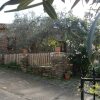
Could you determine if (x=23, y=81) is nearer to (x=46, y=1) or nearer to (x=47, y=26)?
(x=47, y=26)

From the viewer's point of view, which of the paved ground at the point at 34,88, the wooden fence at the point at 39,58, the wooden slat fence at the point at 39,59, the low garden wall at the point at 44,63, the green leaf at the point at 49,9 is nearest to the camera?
the green leaf at the point at 49,9

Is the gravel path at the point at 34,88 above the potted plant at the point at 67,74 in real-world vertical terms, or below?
below

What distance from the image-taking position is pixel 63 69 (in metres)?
13.8

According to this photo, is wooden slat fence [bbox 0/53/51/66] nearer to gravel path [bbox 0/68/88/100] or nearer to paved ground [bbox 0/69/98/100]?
gravel path [bbox 0/68/88/100]

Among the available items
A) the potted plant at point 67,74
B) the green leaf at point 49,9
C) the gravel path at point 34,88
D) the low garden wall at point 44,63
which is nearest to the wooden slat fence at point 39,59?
the low garden wall at point 44,63

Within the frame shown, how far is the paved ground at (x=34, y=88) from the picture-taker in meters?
10.2

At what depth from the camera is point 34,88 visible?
458 inches

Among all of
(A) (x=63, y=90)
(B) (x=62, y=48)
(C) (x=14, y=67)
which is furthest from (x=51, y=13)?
(B) (x=62, y=48)

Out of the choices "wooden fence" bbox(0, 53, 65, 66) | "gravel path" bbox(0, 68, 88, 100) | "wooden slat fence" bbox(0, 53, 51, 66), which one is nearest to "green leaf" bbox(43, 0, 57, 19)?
"gravel path" bbox(0, 68, 88, 100)

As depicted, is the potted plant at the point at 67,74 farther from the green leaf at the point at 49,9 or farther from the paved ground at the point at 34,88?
the green leaf at the point at 49,9

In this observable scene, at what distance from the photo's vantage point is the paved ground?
10.2 meters

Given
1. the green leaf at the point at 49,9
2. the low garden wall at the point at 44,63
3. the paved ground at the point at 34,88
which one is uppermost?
the green leaf at the point at 49,9

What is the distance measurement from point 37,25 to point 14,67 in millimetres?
2804

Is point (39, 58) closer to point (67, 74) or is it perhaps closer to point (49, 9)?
point (67, 74)
